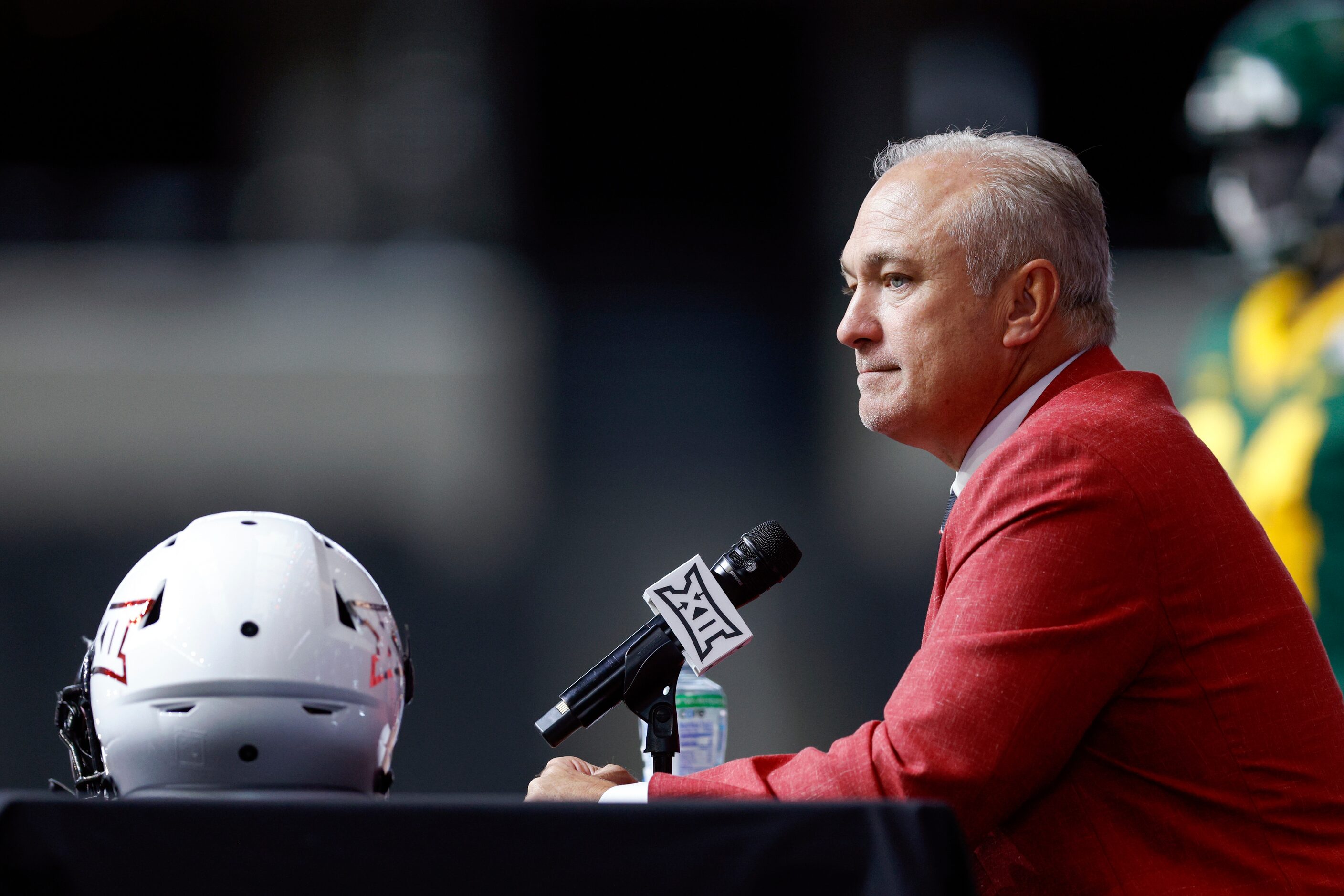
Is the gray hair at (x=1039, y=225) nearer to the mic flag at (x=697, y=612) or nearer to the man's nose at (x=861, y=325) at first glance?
the man's nose at (x=861, y=325)

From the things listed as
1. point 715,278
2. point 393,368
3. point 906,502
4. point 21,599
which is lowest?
point 21,599

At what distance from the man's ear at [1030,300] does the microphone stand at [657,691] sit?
0.57 metres

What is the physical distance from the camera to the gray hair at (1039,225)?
1563 mm

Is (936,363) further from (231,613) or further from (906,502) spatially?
(906,502)

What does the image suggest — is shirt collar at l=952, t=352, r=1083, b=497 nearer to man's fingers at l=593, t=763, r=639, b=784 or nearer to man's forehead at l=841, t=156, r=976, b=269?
man's forehead at l=841, t=156, r=976, b=269

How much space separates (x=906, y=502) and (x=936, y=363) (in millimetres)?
4296

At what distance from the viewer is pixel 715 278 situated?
20.4 feet

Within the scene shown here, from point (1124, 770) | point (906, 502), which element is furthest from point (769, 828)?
point (906, 502)

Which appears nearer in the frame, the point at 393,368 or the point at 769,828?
the point at 769,828

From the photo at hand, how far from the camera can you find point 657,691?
1.42 m

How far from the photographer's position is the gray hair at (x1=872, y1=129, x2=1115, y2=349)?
5.13ft

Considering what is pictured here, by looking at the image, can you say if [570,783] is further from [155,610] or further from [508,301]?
[508,301]

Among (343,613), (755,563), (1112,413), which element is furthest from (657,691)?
(1112,413)

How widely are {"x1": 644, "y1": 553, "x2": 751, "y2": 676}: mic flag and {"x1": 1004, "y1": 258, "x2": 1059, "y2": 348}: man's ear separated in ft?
1.59
